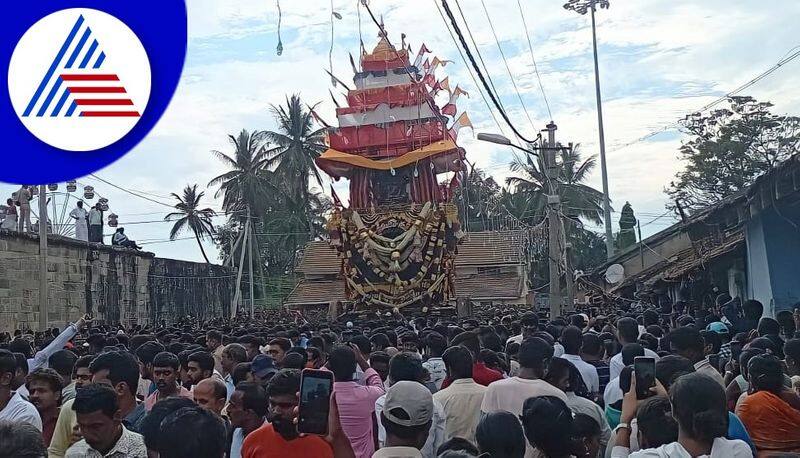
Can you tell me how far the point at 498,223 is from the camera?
50062 mm

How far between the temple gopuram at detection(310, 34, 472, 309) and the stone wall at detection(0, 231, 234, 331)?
210 inches

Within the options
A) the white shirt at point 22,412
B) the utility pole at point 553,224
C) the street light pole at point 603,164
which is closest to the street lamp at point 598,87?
the street light pole at point 603,164

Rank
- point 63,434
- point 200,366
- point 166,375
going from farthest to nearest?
point 200,366
point 166,375
point 63,434

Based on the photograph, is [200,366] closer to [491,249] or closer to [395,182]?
[395,182]

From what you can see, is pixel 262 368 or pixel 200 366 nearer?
pixel 200 366

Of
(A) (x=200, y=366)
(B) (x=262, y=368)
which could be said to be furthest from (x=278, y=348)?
(A) (x=200, y=366)

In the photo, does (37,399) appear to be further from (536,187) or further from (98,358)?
(536,187)

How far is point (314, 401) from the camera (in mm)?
3916

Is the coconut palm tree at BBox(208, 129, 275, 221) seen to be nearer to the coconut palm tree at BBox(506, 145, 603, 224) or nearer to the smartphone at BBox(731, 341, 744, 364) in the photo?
the coconut palm tree at BBox(506, 145, 603, 224)

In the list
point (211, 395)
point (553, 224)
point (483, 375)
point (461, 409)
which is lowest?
point (461, 409)

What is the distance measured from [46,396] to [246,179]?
1517 inches

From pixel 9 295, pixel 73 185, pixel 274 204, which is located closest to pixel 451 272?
pixel 73 185

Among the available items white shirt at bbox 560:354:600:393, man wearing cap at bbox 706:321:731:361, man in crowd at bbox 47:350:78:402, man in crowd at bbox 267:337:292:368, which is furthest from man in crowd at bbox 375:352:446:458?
man wearing cap at bbox 706:321:731:361

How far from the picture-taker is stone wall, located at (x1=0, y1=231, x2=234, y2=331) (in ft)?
61.2
